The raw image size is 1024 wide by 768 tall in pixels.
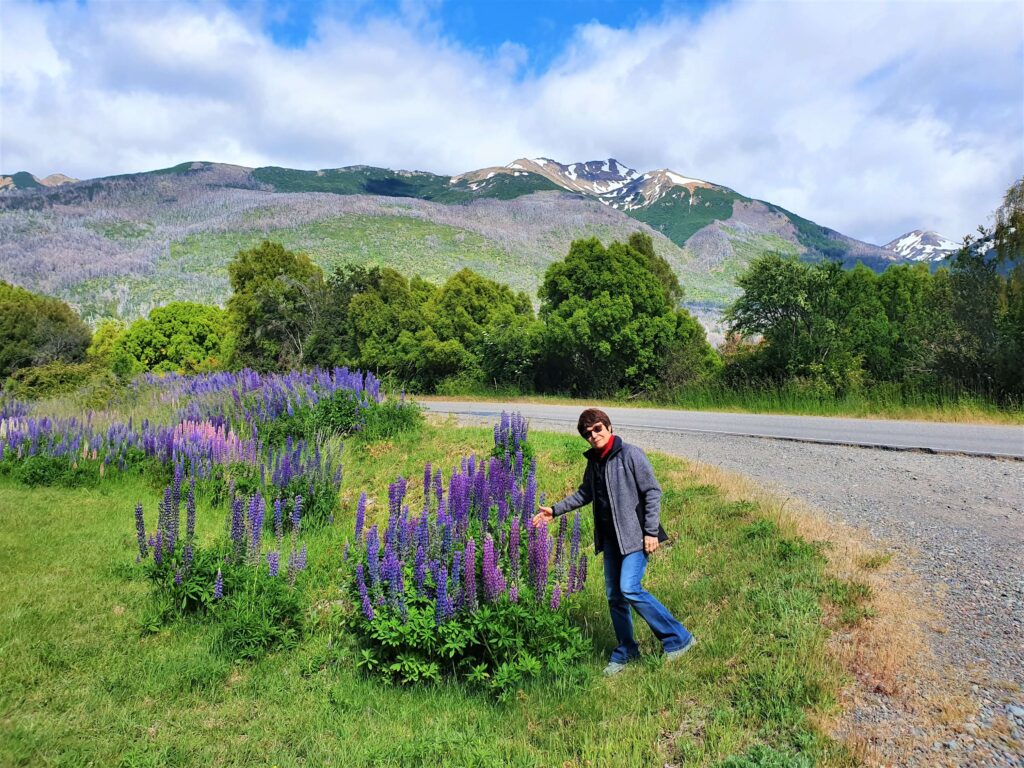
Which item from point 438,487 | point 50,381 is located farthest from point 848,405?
point 50,381

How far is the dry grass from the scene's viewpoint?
2969mm

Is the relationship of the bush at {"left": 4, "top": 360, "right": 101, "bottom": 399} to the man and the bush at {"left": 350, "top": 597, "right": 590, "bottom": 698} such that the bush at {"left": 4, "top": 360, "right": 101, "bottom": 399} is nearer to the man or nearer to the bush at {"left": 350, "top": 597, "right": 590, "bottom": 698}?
the bush at {"left": 350, "top": 597, "right": 590, "bottom": 698}

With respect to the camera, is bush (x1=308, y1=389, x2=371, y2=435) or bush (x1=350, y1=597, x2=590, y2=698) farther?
bush (x1=308, y1=389, x2=371, y2=435)

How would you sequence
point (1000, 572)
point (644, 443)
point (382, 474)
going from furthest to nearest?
point (644, 443) → point (382, 474) → point (1000, 572)

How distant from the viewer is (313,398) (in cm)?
1177

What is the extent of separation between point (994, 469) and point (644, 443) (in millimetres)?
4990

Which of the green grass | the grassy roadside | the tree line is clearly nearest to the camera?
the green grass

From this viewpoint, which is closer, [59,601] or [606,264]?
[59,601]

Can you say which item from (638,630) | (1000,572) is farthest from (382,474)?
(1000,572)

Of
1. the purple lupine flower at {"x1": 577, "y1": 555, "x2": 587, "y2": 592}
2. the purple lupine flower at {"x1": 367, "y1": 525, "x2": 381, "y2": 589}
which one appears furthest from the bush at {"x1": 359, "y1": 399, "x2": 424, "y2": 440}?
the purple lupine flower at {"x1": 577, "y1": 555, "x2": 587, "y2": 592}

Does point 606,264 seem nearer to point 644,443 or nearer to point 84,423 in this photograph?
point 644,443

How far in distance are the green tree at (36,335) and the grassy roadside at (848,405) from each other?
2591 cm

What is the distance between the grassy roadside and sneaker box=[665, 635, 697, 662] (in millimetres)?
10682

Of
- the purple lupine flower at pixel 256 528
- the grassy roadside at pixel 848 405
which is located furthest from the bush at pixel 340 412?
the grassy roadside at pixel 848 405
